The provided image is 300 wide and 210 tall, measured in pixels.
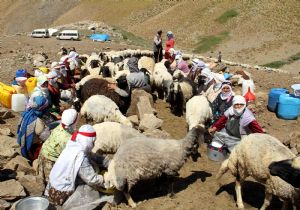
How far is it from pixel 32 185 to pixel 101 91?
4.52 meters

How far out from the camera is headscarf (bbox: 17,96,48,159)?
747cm

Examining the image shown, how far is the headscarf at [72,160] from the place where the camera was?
5.69 m

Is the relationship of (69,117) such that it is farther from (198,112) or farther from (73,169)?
(198,112)

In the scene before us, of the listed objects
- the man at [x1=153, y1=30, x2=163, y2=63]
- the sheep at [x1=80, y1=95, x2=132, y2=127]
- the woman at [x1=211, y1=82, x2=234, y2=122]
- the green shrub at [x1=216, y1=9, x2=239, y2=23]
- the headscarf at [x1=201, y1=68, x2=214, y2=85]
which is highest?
the green shrub at [x1=216, y1=9, x2=239, y2=23]

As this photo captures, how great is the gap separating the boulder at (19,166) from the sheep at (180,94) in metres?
5.12

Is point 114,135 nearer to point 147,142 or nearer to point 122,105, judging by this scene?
point 147,142

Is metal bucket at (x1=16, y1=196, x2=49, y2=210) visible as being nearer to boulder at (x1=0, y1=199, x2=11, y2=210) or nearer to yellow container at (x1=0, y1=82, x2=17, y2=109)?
boulder at (x1=0, y1=199, x2=11, y2=210)

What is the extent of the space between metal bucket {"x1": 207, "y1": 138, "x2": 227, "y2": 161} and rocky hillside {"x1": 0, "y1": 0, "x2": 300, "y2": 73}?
618 inches

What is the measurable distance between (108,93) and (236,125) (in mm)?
4179

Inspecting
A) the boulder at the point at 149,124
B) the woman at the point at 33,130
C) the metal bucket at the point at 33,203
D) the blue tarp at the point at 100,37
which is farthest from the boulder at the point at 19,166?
the blue tarp at the point at 100,37

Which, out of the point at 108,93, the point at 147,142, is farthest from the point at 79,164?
the point at 108,93

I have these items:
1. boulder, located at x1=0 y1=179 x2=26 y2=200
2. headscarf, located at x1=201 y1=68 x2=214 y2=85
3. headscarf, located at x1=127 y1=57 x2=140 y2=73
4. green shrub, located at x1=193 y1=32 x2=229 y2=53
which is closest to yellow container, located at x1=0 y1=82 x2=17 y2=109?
headscarf, located at x1=127 y1=57 x2=140 y2=73

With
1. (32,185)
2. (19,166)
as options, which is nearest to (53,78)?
(19,166)

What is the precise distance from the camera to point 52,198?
5883 millimetres
